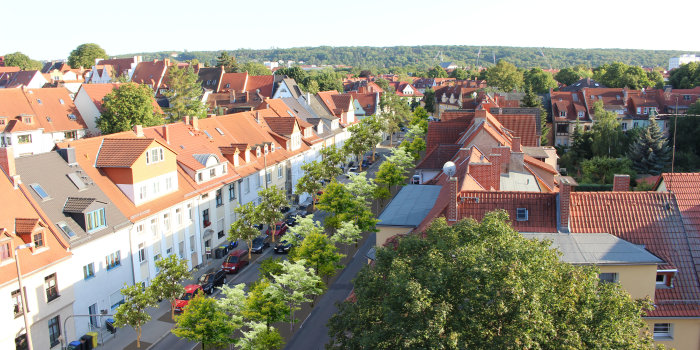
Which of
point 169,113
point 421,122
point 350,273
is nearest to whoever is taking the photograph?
point 350,273

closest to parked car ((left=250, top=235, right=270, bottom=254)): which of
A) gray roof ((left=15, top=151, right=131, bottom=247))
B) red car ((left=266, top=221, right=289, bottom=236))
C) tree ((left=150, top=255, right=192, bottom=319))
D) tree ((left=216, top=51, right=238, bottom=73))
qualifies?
red car ((left=266, top=221, right=289, bottom=236))

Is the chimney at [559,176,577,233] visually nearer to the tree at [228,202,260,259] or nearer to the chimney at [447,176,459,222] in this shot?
the chimney at [447,176,459,222]

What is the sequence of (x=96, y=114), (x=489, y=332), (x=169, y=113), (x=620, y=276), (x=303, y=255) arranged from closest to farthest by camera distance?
(x=489, y=332)
(x=620, y=276)
(x=303, y=255)
(x=96, y=114)
(x=169, y=113)

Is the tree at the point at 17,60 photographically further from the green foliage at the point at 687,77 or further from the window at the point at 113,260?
the green foliage at the point at 687,77

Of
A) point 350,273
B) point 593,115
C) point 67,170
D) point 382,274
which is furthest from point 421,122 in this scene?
point 382,274

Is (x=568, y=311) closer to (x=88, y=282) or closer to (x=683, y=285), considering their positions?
(x=683, y=285)

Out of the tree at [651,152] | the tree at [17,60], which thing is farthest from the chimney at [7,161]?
the tree at [17,60]

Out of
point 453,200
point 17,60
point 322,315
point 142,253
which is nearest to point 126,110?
point 142,253
